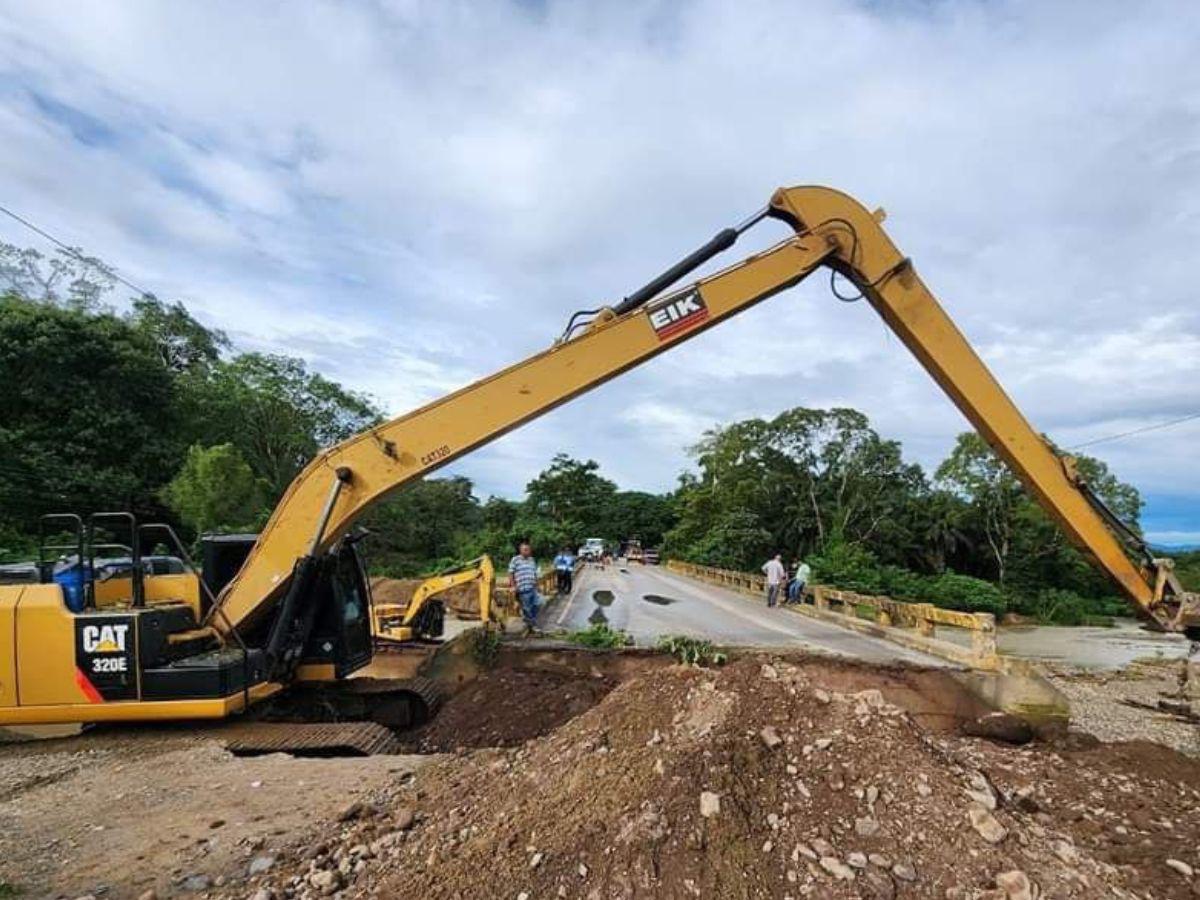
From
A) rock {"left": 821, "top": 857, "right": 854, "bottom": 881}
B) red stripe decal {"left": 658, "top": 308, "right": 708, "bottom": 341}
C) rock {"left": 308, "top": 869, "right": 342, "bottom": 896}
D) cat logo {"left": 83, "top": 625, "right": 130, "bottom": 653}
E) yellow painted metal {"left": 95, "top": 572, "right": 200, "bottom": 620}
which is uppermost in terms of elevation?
red stripe decal {"left": 658, "top": 308, "right": 708, "bottom": 341}

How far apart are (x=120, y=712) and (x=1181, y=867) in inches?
278

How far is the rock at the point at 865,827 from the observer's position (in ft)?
11.2

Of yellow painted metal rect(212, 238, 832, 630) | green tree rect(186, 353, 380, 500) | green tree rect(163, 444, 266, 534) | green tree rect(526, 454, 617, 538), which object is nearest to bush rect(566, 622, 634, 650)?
yellow painted metal rect(212, 238, 832, 630)

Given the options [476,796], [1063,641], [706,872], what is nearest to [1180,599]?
[706,872]

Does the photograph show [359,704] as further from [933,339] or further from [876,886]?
[933,339]

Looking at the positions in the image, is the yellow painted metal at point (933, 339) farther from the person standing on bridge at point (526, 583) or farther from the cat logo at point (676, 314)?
the person standing on bridge at point (526, 583)

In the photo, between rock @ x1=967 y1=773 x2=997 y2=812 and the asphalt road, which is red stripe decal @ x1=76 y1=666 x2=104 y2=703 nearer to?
rock @ x1=967 y1=773 x2=997 y2=812

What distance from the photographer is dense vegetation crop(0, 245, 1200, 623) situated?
26.7m

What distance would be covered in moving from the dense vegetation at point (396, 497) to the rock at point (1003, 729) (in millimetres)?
17890

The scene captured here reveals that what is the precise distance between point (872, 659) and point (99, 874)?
7.81 metres

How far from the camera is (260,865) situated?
3562 mm

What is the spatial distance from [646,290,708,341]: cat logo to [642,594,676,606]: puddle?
1311 cm

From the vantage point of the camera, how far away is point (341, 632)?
730 cm

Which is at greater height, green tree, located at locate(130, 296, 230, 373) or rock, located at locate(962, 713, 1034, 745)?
green tree, located at locate(130, 296, 230, 373)
